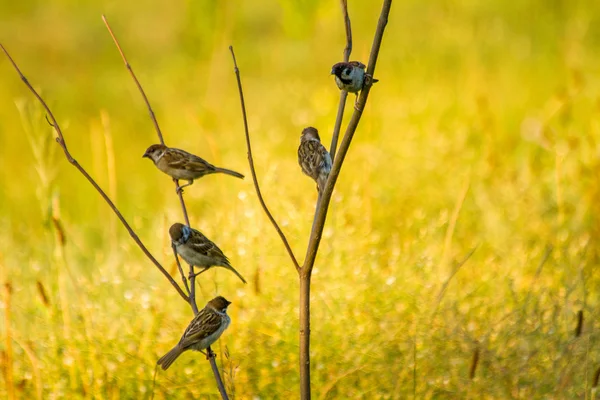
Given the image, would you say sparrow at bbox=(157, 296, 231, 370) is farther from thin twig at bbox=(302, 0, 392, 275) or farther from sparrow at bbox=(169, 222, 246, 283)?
thin twig at bbox=(302, 0, 392, 275)

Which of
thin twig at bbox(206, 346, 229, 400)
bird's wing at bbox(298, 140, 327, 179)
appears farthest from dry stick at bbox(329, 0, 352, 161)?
bird's wing at bbox(298, 140, 327, 179)

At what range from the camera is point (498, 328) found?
3.42 m

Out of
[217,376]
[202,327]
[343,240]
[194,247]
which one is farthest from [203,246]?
[343,240]

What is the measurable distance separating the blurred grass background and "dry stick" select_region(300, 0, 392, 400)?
14.6 inches

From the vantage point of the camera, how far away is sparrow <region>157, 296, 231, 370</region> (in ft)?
8.59

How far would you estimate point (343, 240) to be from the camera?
12.9 feet

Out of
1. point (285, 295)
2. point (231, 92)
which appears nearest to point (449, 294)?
point (285, 295)

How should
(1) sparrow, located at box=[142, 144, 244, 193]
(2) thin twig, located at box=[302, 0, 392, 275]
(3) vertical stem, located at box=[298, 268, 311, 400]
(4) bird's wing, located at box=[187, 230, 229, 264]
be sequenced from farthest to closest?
(1) sparrow, located at box=[142, 144, 244, 193] → (4) bird's wing, located at box=[187, 230, 229, 264] → (3) vertical stem, located at box=[298, 268, 311, 400] → (2) thin twig, located at box=[302, 0, 392, 275]

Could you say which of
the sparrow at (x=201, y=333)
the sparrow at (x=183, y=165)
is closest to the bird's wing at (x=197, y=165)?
the sparrow at (x=183, y=165)

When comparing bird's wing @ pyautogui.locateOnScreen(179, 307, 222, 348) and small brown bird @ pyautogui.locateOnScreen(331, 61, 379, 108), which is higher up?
small brown bird @ pyautogui.locateOnScreen(331, 61, 379, 108)

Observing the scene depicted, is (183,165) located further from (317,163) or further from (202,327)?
(202,327)

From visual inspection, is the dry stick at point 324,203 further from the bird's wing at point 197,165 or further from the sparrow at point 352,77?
the bird's wing at point 197,165

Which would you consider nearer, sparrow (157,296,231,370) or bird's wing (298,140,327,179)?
sparrow (157,296,231,370)

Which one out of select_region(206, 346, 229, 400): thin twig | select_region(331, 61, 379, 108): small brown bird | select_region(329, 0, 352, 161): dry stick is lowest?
select_region(206, 346, 229, 400): thin twig
